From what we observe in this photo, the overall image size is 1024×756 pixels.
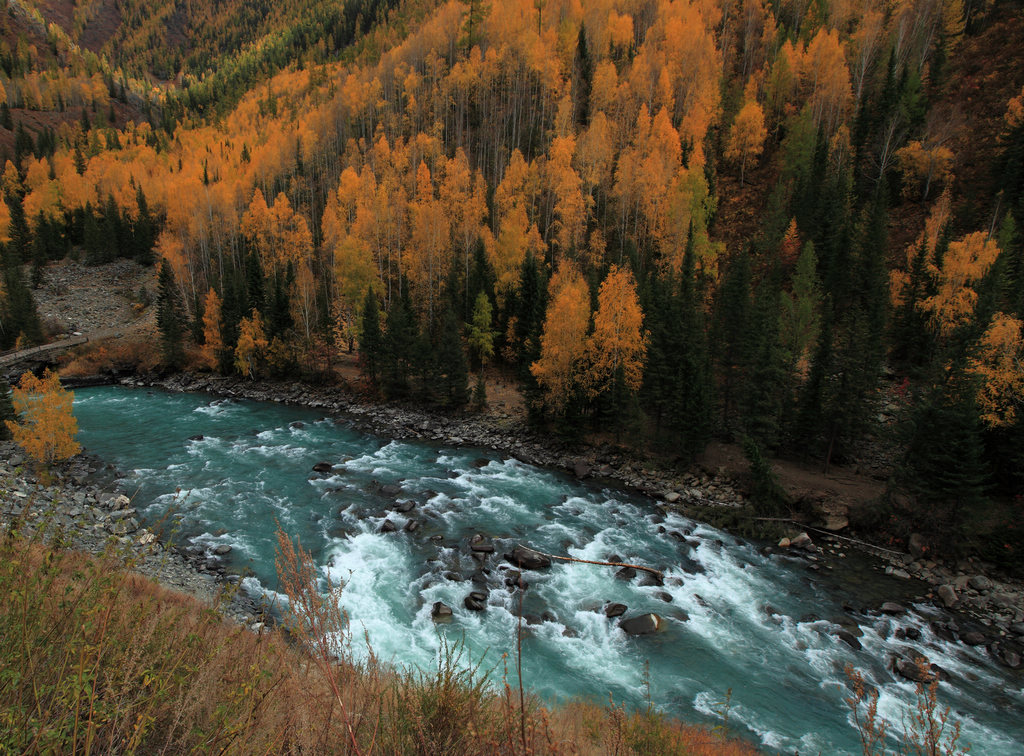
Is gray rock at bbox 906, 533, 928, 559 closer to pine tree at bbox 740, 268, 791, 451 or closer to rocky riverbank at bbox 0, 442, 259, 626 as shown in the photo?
pine tree at bbox 740, 268, 791, 451

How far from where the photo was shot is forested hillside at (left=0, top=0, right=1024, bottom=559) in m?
28.1

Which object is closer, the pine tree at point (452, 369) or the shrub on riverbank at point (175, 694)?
the shrub on riverbank at point (175, 694)

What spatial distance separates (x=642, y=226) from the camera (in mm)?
50969

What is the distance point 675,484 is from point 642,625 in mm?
12245

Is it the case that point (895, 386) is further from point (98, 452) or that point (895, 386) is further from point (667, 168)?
point (98, 452)

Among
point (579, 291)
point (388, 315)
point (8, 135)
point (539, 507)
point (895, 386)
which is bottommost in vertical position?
point (539, 507)

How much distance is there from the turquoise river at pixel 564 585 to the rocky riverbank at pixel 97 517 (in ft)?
3.18

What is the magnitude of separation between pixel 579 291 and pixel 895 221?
34.5 m

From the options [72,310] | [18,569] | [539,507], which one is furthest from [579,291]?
[72,310]

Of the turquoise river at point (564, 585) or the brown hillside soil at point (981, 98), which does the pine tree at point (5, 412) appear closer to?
the turquoise river at point (564, 585)

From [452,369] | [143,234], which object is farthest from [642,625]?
[143,234]

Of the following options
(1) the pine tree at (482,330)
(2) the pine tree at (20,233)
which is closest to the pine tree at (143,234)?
(2) the pine tree at (20,233)

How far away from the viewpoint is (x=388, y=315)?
39.4 metres

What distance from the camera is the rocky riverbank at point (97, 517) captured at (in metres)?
14.6
